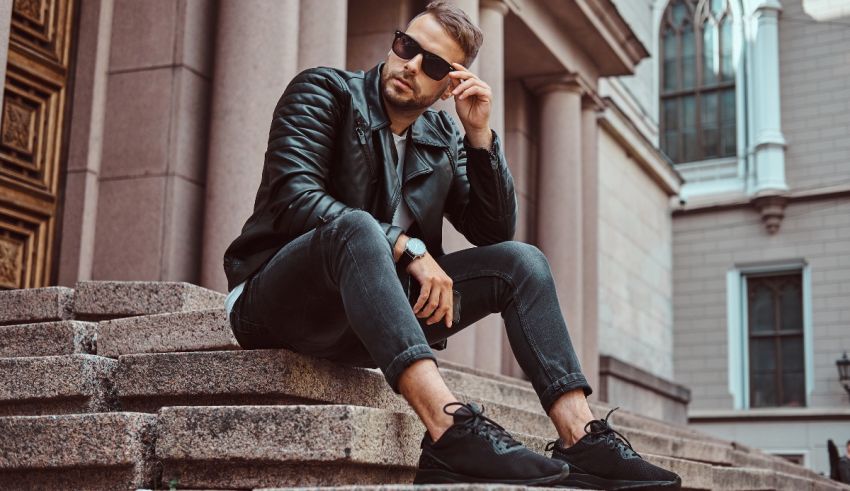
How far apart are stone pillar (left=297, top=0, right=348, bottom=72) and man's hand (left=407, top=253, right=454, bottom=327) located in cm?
500

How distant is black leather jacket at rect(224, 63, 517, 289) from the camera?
3.66m

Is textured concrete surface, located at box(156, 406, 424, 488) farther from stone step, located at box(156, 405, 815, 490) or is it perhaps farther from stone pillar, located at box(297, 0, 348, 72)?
stone pillar, located at box(297, 0, 348, 72)

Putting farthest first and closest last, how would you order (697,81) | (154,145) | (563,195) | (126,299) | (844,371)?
(697,81) < (844,371) < (563,195) < (154,145) < (126,299)

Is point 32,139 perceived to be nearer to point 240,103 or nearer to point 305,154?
point 240,103

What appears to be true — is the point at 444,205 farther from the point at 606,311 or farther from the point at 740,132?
the point at 740,132

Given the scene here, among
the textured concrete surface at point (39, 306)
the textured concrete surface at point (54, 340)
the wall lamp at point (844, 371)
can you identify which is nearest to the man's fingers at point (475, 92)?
the textured concrete surface at point (54, 340)

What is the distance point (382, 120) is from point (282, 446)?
1.21 m

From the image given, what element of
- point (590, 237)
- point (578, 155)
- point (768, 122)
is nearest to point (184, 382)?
point (578, 155)

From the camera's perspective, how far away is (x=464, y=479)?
3068mm

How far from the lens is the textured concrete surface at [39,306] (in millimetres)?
5414

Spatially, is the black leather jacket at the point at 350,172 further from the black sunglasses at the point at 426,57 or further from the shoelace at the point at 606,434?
the shoelace at the point at 606,434

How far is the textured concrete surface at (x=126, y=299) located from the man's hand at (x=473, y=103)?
204cm

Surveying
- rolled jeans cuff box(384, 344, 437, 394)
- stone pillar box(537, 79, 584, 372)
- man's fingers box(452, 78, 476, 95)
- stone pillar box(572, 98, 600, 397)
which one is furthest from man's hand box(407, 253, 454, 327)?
stone pillar box(572, 98, 600, 397)

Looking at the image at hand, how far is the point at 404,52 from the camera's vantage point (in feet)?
12.8
